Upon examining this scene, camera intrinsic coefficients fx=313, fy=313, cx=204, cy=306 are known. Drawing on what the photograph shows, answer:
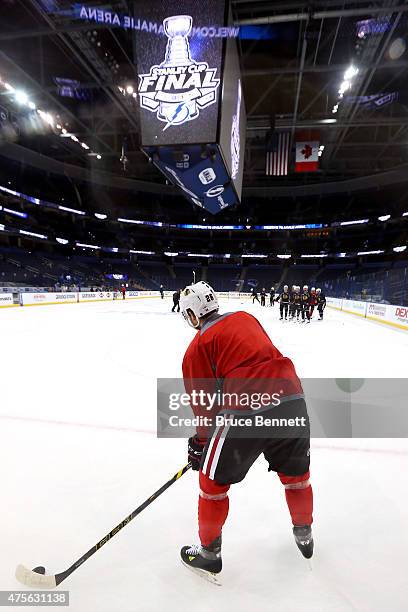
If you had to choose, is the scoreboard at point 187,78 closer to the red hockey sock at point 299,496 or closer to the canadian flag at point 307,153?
the red hockey sock at point 299,496

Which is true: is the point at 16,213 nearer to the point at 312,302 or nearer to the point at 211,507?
the point at 312,302

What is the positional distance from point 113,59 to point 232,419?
41.8 feet

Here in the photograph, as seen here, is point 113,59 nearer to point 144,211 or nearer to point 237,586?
point 237,586

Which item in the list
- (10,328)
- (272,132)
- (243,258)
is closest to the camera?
(10,328)

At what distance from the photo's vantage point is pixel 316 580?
1.44 m

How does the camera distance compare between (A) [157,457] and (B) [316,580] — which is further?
(A) [157,457]

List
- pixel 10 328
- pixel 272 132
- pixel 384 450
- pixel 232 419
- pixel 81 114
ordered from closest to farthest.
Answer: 1. pixel 232 419
2. pixel 384 450
3. pixel 10 328
4. pixel 272 132
5. pixel 81 114

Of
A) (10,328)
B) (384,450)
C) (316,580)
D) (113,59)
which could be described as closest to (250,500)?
(316,580)

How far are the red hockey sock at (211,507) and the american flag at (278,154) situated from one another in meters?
13.7

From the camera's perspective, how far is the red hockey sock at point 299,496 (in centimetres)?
150

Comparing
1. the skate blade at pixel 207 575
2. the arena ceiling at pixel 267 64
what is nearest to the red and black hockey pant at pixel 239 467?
the skate blade at pixel 207 575

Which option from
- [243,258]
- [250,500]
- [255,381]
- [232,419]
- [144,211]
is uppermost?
[144,211]

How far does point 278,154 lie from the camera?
13.6 m

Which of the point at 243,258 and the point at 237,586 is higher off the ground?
the point at 243,258
